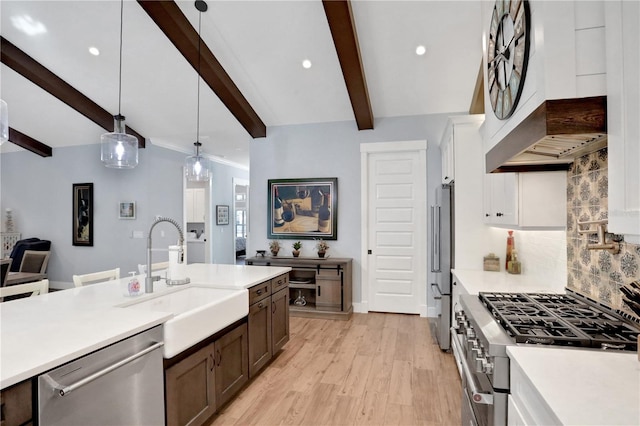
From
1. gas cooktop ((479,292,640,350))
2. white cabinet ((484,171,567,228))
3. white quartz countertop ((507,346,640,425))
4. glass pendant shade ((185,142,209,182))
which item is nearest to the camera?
white quartz countertop ((507,346,640,425))

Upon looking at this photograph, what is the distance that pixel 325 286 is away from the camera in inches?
179

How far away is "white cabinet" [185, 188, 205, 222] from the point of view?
761 cm

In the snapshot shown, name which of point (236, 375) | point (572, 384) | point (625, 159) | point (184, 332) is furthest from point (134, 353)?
→ point (625, 159)

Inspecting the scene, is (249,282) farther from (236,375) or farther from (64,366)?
(64,366)

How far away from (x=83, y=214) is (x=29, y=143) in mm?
1669

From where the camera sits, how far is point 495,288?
2.34 m

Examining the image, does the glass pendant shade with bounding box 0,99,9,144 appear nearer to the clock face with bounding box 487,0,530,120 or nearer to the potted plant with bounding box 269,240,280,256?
the clock face with bounding box 487,0,530,120

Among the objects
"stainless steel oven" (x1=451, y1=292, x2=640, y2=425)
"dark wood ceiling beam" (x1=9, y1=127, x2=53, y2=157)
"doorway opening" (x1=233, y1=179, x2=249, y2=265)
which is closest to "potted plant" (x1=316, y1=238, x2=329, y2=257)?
"stainless steel oven" (x1=451, y1=292, x2=640, y2=425)

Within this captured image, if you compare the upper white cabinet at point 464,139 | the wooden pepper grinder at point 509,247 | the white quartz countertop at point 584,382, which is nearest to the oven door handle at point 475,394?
the white quartz countertop at point 584,382

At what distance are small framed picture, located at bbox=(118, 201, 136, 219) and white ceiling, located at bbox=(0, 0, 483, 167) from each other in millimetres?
1673

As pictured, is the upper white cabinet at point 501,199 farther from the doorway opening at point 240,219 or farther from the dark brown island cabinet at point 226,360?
the doorway opening at point 240,219

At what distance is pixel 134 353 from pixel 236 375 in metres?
1.09

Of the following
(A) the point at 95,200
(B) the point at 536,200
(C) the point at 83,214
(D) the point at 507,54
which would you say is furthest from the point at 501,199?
(C) the point at 83,214

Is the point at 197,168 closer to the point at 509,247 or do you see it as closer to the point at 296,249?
the point at 296,249
